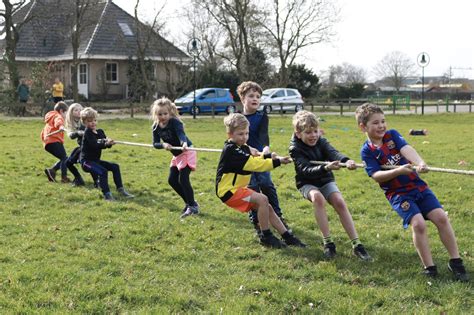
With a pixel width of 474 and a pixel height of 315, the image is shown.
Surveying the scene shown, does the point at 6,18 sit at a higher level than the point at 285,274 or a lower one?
higher

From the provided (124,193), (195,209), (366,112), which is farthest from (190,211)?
(366,112)

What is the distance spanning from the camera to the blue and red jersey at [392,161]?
5.70 meters

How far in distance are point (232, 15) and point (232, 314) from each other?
3930 centimetres

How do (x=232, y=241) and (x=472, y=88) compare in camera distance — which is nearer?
(x=232, y=241)

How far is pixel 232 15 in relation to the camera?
4234cm

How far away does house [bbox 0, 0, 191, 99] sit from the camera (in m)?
43.3

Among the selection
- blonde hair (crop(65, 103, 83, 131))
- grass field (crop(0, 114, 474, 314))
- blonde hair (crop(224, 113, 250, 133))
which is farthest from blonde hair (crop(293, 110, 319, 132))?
blonde hair (crop(65, 103, 83, 131))

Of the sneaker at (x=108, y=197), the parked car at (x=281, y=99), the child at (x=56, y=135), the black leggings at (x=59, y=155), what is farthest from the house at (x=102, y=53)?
the sneaker at (x=108, y=197)

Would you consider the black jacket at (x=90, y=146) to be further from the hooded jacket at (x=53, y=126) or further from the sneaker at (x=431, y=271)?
the sneaker at (x=431, y=271)

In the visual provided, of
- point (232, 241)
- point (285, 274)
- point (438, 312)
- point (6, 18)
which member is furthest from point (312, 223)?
point (6, 18)

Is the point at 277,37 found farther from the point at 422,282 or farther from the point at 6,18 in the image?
the point at 422,282

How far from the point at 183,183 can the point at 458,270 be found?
416 cm

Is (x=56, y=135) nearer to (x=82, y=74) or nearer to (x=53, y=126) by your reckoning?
(x=53, y=126)

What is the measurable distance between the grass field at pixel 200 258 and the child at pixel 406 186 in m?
0.26
